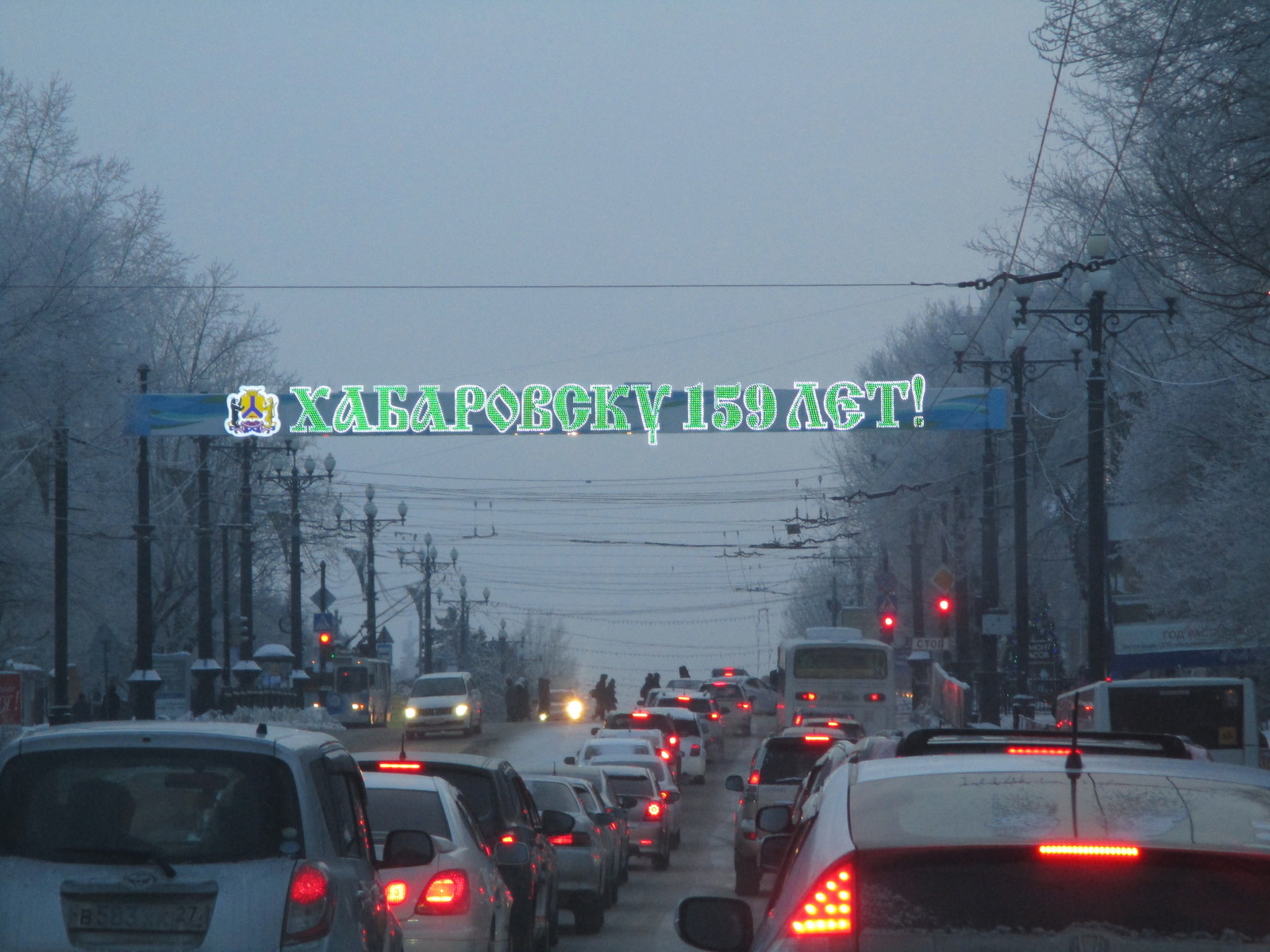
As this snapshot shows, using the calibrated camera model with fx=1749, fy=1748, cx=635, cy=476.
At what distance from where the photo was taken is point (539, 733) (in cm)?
5431

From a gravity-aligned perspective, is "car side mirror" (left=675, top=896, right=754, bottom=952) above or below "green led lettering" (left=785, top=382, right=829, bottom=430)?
below

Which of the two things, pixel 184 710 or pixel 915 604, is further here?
pixel 915 604

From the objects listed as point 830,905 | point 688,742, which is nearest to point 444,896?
point 830,905

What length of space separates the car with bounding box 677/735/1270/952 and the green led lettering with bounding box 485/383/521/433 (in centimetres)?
3595

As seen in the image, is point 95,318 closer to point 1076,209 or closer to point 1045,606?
point 1076,209

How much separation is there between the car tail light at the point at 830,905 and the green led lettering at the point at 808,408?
36420 mm

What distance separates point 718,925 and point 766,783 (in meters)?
15.7

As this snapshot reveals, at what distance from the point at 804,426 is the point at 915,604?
21.6 meters

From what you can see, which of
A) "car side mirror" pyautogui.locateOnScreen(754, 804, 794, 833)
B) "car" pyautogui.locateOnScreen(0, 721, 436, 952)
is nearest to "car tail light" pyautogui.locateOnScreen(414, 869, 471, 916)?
"car" pyautogui.locateOnScreen(0, 721, 436, 952)

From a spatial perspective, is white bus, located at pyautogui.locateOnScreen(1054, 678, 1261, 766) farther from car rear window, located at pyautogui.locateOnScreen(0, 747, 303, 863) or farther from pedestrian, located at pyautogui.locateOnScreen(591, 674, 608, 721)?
pedestrian, located at pyautogui.locateOnScreen(591, 674, 608, 721)

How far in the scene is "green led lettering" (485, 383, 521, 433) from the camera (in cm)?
3984

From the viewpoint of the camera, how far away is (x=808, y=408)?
40094 millimetres

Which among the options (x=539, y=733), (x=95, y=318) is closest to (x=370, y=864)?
(x=95, y=318)

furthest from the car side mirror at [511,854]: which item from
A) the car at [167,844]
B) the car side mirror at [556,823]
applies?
the car at [167,844]
